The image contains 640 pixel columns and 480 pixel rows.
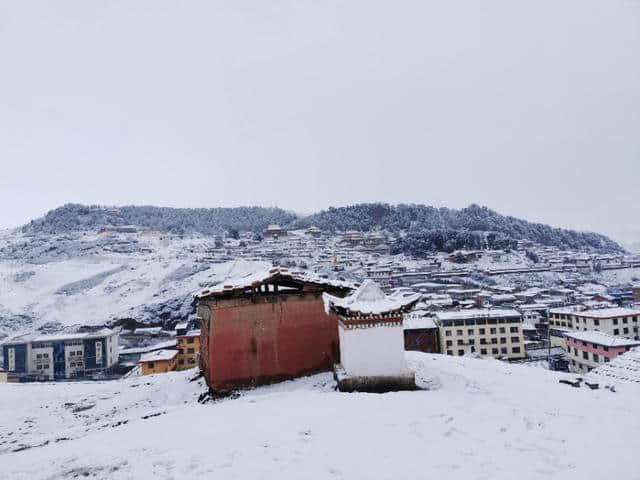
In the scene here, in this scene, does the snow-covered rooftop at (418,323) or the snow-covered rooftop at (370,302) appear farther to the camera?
the snow-covered rooftop at (418,323)

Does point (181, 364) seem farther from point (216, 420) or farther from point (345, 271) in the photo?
point (345, 271)

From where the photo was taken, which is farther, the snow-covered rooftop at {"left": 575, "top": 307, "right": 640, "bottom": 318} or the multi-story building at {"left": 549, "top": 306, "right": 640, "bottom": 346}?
the snow-covered rooftop at {"left": 575, "top": 307, "right": 640, "bottom": 318}

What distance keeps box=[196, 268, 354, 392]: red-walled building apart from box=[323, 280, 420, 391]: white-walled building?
2.07 m

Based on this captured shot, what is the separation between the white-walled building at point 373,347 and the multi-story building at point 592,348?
31439 mm

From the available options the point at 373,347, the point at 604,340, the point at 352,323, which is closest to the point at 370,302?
the point at 352,323

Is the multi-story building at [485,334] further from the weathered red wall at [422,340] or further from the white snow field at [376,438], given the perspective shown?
the white snow field at [376,438]

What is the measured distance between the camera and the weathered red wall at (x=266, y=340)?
12.4m

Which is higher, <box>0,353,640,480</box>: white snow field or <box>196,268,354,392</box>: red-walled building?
<box>196,268,354,392</box>: red-walled building

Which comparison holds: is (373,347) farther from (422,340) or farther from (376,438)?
(422,340)

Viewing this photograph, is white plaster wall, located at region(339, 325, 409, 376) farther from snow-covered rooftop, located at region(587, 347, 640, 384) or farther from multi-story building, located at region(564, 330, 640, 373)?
multi-story building, located at region(564, 330, 640, 373)

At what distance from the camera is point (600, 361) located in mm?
35844

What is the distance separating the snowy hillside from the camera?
6831 cm

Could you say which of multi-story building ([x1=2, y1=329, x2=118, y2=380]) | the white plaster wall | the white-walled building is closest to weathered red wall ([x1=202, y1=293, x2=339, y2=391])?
the white-walled building

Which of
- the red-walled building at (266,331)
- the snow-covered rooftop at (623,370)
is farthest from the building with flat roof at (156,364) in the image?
the snow-covered rooftop at (623,370)
